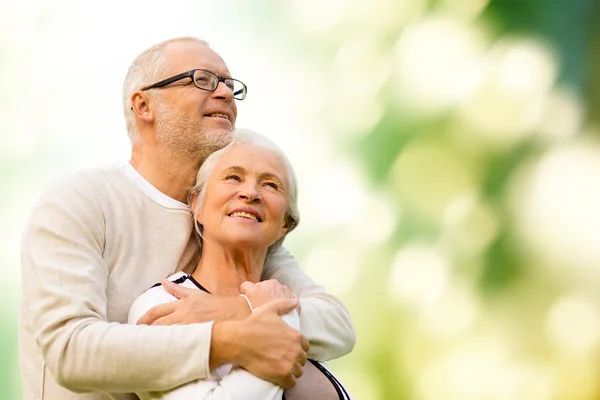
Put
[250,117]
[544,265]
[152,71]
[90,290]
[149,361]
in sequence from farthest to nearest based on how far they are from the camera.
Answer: [544,265], [250,117], [152,71], [90,290], [149,361]

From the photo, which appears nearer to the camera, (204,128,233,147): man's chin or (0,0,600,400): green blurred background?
(204,128,233,147): man's chin

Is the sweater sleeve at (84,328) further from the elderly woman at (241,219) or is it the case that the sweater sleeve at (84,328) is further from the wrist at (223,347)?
the elderly woman at (241,219)

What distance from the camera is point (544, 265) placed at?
429 cm

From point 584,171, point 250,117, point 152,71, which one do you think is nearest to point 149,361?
point 152,71

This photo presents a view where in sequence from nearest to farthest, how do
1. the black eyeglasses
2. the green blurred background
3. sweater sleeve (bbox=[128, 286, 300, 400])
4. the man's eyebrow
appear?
1. sweater sleeve (bbox=[128, 286, 300, 400])
2. the man's eyebrow
3. the black eyeglasses
4. the green blurred background

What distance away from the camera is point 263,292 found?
1.71m

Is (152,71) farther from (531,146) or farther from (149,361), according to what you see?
(531,146)

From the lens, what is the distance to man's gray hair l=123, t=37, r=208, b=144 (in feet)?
7.03

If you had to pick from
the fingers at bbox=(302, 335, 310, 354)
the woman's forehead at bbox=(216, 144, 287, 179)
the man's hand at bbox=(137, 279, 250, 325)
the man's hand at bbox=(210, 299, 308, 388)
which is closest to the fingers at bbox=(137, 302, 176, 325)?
the man's hand at bbox=(137, 279, 250, 325)

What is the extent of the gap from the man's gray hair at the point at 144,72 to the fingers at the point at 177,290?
529 mm

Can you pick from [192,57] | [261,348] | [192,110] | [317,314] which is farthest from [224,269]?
[192,57]

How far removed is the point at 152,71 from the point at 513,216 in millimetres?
2582

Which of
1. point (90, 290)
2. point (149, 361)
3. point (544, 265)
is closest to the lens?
point (149, 361)

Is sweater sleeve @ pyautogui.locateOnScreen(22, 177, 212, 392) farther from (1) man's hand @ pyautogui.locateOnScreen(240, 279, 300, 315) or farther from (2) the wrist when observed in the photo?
(1) man's hand @ pyautogui.locateOnScreen(240, 279, 300, 315)
